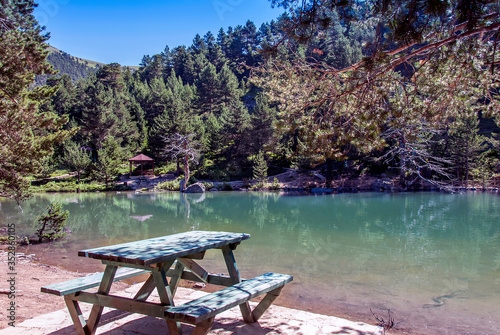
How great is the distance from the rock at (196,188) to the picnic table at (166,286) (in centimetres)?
2034

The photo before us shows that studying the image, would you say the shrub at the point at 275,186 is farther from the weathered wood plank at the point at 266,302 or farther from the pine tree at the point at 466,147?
the weathered wood plank at the point at 266,302

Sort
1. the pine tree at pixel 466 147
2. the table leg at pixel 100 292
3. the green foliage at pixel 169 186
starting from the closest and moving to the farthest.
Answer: the table leg at pixel 100 292 < the pine tree at pixel 466 147 < the green foliage at pixel 169 186

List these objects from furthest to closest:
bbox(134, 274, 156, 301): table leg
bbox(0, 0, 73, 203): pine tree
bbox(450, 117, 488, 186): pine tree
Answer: bbox(450, 117, 488, 186): pine tree
bbox(0, 0, 73, 203): pine tree
bbox(134, 274, 156, 301): table leg

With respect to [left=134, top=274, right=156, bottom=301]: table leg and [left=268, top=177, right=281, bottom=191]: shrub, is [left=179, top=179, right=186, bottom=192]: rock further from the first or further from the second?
[left=134, top=274, right=156, bottom=301]: table leg

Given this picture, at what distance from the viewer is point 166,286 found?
7.50 ft

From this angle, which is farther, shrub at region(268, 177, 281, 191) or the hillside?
the hillside

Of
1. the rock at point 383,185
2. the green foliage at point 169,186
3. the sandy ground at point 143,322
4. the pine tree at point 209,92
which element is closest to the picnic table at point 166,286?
the sandy ground at point 143,322

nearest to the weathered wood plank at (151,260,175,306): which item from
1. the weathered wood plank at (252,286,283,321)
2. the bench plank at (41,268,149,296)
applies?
the bench plank at (41,268,149,296)

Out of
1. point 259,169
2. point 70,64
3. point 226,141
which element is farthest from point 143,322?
point 70,64

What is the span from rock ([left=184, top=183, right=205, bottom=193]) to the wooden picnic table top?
66.8 feet

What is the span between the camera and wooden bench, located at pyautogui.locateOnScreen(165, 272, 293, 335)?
6.79 feet

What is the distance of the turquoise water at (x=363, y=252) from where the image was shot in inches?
160

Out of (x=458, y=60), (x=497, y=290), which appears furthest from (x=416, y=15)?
(x=497, y=290)

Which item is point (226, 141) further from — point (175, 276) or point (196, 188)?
point (175, 276)
